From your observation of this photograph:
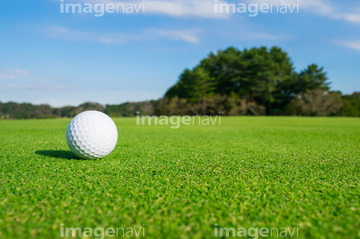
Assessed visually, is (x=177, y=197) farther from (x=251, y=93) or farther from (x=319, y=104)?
(x=251, y=93)

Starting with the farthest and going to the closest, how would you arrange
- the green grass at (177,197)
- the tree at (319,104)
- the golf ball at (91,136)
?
the tree at (319,104), the golf ball at (91,136), the green grass at (177,197)

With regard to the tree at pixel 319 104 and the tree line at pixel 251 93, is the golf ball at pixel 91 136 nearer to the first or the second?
the tree line at pixel 251 93

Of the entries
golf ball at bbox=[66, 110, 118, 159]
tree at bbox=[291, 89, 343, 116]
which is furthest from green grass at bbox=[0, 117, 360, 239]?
tree at bbox=[291, 89, 343, 116]

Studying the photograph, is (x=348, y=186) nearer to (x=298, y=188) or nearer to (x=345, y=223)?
(x=298, y=188)

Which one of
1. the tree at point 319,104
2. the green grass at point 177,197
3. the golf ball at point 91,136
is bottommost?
the green grass at point 177,197

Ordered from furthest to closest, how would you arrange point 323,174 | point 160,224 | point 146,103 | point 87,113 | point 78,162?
point 146,103, point 87,113, point 78,162, point 323,174, point 160,224

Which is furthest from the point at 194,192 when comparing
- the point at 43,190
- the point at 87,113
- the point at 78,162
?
the point at 87,113

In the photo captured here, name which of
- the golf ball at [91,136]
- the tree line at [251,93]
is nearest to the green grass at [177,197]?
the golf ball at [91,136]
